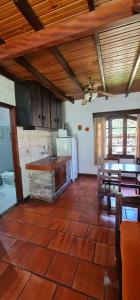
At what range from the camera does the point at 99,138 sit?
4570 mm

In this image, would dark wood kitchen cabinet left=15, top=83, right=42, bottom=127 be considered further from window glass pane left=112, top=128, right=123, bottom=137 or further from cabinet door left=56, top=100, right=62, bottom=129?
window glass pane left=112, top=128, right=123, bottom=137

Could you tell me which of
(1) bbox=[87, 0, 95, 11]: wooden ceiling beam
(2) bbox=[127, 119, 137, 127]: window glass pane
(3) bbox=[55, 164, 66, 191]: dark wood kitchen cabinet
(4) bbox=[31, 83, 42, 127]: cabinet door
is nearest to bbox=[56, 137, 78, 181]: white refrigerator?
(3) bbox=[55, 164, 66, 191]: dark wood kitchen cabinet

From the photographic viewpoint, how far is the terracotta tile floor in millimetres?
1398

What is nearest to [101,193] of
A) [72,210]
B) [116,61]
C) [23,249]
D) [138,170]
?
[72,210]

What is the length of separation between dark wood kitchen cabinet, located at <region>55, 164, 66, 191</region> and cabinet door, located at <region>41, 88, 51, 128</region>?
112 cm

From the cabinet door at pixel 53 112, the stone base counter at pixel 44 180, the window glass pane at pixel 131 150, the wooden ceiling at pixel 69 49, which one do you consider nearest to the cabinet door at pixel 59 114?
the cabinet door at pixel 53 112

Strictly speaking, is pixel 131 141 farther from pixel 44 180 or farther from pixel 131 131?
pixel 44 180

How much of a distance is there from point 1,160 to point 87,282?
419 centimetres

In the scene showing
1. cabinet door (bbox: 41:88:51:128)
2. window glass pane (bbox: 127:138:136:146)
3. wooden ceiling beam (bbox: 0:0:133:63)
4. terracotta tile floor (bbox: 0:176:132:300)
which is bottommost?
terracotta tile floor (bbox: 0:176:132:300)

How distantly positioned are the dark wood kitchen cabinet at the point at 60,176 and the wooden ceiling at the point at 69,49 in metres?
1.95

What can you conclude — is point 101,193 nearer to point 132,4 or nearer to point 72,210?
point 72,210

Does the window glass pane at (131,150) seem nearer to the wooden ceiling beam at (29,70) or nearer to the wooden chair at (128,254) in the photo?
the wooden ceiling beam at (29,70)

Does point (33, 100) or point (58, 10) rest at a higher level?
point (58, 10)

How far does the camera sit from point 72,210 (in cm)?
281
